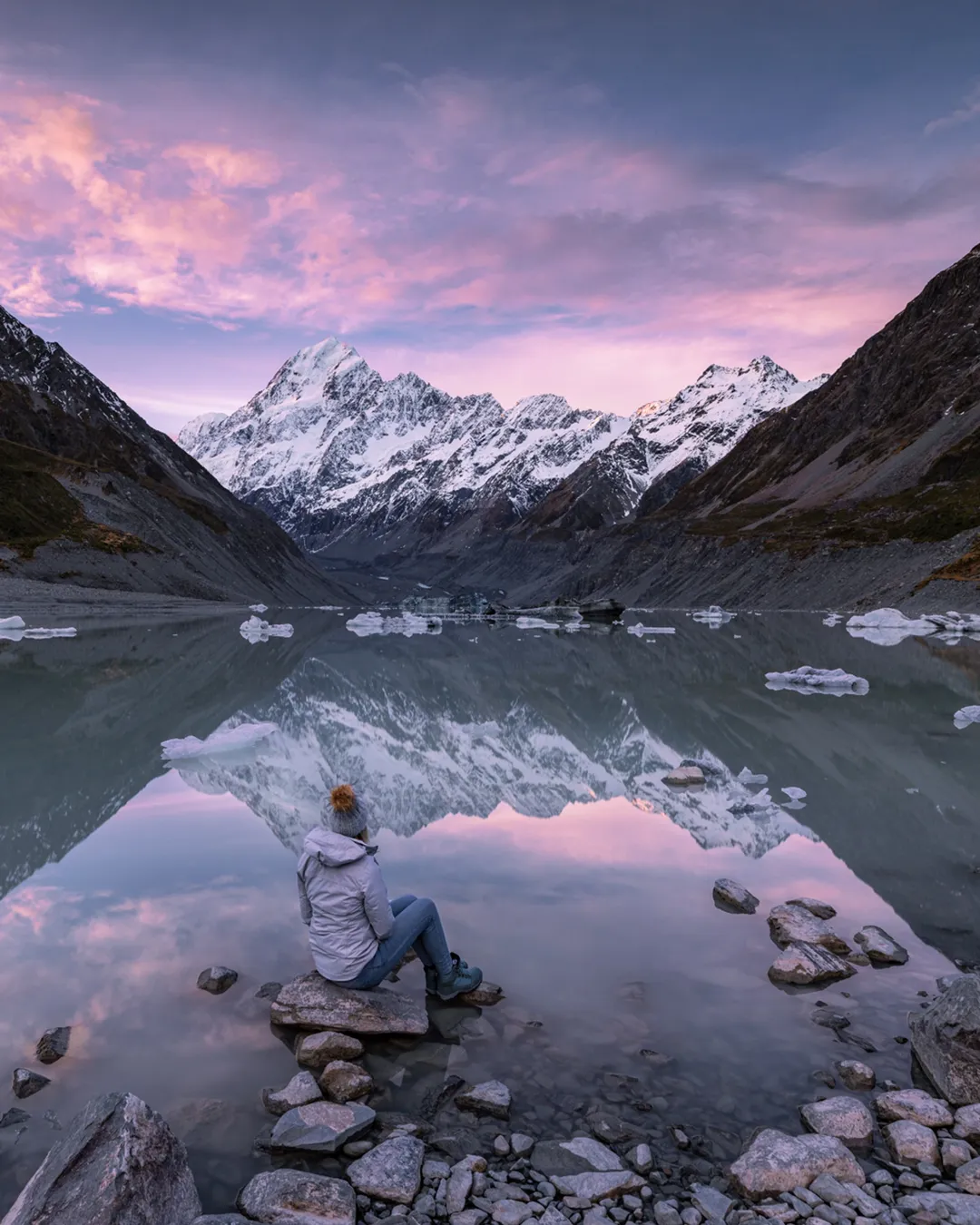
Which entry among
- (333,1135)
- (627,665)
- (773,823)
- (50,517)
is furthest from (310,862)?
(50,517)

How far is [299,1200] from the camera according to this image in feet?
17.8

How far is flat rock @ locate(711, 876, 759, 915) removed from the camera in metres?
10.7

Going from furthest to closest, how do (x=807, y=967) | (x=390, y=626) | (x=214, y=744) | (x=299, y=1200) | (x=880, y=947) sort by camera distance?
1. (x=390, y=626)
2. (x=214, y=744)
3. (x=880, y=947)
4. (x=807, y=967)
5. (x=299, y=1200)

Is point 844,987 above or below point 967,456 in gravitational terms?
below

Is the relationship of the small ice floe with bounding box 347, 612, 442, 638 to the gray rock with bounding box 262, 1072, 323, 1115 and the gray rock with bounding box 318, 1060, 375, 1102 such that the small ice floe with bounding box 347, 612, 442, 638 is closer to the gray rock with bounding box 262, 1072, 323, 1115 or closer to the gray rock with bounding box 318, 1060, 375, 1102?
the gray rock with bounding box 318, 1060, 375, 1102

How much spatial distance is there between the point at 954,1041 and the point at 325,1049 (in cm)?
509

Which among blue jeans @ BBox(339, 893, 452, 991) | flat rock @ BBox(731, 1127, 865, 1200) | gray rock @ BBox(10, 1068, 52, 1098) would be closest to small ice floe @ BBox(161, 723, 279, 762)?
blue jeans @ BBox(339, 893, 452, 991)

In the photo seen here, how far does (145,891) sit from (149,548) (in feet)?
375

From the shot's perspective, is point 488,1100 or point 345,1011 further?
point 345,1011

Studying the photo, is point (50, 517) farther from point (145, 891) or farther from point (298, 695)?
point (145, 891)

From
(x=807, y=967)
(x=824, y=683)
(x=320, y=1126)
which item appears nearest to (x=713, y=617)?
(x=824, y=683)

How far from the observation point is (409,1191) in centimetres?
557

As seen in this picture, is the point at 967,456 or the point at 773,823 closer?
the point at 773,823

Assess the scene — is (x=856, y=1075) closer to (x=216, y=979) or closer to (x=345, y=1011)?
(x=345, y=1011)
